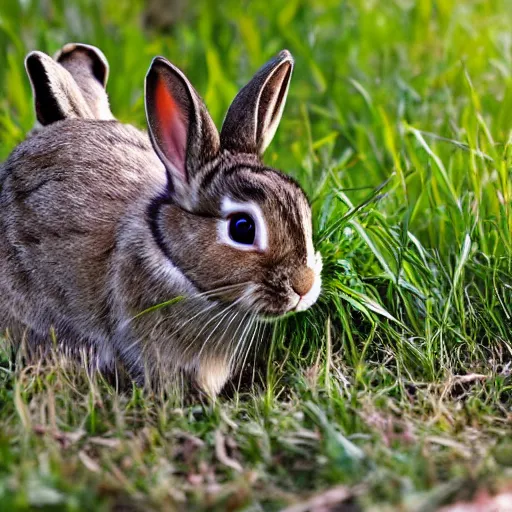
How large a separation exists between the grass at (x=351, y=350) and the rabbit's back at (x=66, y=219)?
1.05 ft

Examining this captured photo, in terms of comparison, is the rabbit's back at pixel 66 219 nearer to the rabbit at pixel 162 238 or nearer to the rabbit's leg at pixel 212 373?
the rabbit at pixel 162 238

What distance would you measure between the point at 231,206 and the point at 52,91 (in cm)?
125

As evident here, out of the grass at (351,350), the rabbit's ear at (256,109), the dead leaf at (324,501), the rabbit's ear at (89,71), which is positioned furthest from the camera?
the rabbit's ear at (89,71)

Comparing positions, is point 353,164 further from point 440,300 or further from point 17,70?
point 17,70

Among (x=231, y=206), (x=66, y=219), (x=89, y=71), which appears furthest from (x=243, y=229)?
(x=89, y=71)

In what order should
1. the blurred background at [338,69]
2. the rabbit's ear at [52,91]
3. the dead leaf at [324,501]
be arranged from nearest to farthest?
the dead leaf at [324,501] < the rabbit's ear at [52,91] < the blurred background at [338,69]

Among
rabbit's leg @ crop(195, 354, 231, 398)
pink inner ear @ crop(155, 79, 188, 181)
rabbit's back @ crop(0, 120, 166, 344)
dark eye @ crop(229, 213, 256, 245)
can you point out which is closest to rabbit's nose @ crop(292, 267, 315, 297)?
dark eye @ crop(229, 213, 256, 245)

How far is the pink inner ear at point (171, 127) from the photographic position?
3.83m

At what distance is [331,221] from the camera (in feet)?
13.8

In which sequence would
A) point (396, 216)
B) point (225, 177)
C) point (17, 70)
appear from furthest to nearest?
point (17, 70) → point (396, 216) → point (225, 177)

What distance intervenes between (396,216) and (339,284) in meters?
0.61

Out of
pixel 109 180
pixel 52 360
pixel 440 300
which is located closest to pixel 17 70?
pixel 109 180

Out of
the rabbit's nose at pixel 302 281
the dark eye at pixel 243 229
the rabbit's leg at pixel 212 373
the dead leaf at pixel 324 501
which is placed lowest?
the dead leaf at pixel 324 501

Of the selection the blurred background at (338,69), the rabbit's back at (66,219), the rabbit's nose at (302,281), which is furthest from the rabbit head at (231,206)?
the blurred background at (338,69)
